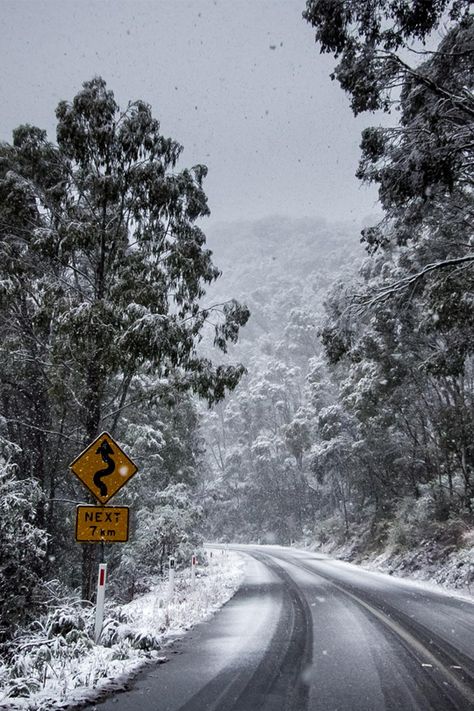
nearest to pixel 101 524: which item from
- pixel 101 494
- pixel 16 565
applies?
pixel 101 494

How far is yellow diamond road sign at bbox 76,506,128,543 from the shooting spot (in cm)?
611

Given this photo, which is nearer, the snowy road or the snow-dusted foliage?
the snowy road

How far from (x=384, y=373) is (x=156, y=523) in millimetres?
10207

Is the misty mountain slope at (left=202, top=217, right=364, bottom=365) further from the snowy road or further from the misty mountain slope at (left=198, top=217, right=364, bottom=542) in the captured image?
the snowy road

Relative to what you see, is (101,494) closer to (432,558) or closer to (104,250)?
(104,250)

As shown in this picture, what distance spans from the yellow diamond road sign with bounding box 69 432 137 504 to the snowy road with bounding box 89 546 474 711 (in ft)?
7.36

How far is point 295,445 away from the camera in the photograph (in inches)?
1702

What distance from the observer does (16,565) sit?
21.4ft

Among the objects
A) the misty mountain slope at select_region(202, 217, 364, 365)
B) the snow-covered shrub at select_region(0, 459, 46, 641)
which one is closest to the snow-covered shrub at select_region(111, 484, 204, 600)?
the snow-covered shrub at select_region(0, 459, 46, 641)

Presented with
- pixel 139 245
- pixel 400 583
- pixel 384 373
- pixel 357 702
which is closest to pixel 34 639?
pixel 357 702

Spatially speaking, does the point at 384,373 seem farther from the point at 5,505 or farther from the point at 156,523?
the point at 5,505

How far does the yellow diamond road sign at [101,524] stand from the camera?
20.0 ft

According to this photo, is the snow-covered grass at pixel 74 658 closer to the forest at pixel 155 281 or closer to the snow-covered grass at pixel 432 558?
A: the forest at pixel 155 281

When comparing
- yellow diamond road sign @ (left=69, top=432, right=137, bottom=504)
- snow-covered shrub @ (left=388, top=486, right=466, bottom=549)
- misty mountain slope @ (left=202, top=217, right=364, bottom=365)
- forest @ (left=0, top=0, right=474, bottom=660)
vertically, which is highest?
misty mountain slope @ (left=202, top=217, right=364, bottom=365)
